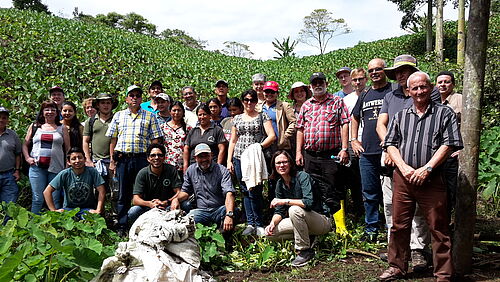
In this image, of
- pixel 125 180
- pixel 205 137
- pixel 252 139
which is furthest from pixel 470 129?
pixel 125 180

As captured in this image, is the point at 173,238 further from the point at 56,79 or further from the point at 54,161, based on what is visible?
the point at 56,79

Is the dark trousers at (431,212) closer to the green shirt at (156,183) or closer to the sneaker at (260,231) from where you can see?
the sneaker at (260,231)

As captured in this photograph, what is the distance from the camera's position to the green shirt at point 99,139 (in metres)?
5.62

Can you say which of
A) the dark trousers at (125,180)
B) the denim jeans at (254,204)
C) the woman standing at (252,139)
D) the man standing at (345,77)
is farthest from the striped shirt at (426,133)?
the dark trousers at (125,180)

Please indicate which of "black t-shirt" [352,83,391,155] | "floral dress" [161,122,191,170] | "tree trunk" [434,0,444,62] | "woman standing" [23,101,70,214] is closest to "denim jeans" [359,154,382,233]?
"black t-shirt" [352,83,391,155]

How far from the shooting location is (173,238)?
11.6ft

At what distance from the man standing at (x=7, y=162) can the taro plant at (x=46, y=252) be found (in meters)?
1.69

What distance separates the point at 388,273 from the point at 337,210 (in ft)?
4.27

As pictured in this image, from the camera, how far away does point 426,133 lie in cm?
334

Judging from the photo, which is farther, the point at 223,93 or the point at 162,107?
the point at 223,93

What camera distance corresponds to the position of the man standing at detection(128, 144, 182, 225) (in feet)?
15.8

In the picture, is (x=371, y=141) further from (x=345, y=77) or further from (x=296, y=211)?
(x=345, y=77)

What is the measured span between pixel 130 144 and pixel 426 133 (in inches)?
135

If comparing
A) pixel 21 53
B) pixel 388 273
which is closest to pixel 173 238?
pixel 388 273
